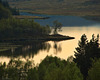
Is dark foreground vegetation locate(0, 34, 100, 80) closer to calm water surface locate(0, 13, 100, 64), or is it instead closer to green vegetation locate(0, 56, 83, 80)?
green vegetation locate(0, 56, 83, 80)

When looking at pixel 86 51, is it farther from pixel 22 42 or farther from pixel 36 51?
pixel 22 42

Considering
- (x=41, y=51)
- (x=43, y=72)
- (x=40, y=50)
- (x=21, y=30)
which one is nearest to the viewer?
(x=43, y=72)

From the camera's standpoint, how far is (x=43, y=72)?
71.8 m

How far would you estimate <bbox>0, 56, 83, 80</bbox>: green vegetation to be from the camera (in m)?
62.3

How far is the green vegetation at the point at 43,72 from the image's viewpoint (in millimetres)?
62344

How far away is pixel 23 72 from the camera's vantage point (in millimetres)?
76312

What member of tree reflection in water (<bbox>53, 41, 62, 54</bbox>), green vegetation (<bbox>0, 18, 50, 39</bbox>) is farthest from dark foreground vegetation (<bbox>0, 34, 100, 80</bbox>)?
green vegetation (<bbox>0, 18, 50, 39</bbox>)

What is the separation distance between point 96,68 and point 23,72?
17.2 meters

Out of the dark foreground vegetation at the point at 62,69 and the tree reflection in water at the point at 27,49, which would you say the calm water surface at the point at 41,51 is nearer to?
the tree reflection in water at the point at 27,49

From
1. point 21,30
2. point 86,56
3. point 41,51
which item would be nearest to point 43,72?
point 86,56

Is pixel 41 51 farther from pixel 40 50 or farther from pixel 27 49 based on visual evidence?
pixel 27 49

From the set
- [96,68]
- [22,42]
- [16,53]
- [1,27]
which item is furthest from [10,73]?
[1,27]

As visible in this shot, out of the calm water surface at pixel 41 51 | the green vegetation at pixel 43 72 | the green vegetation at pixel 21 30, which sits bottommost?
the green vegetation at pixel 43 72

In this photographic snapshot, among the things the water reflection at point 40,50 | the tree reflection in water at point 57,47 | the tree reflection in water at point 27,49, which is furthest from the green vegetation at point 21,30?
the tree reflection in water at point 57,47
